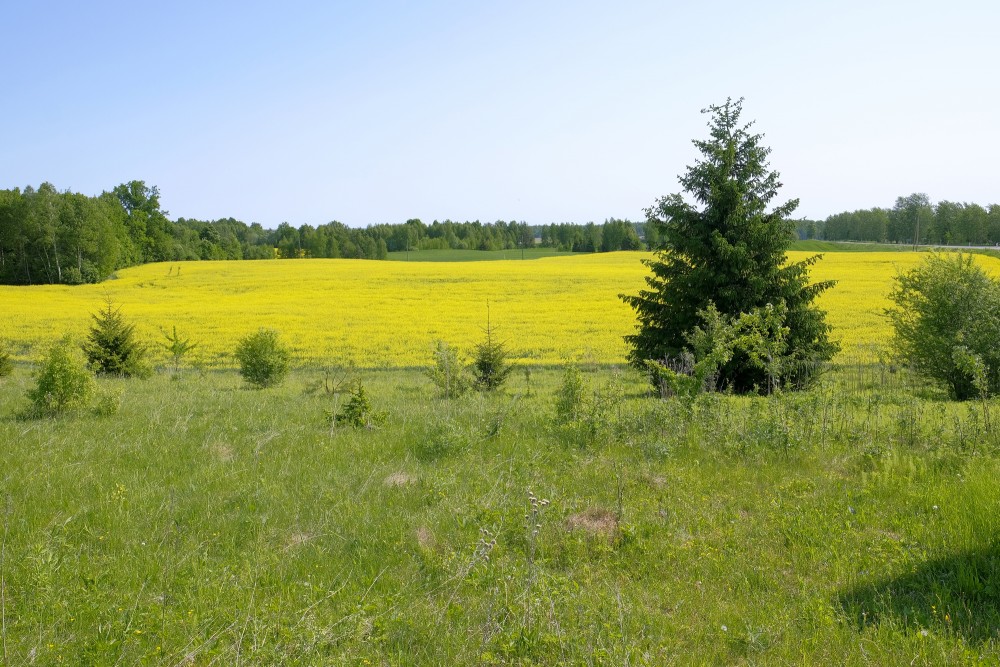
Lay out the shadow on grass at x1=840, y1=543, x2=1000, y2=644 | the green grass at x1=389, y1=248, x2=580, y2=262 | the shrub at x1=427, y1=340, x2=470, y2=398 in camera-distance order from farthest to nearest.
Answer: the green grass at x1=389, y1=248, x2=580, y2=262
the shrub at x1=427, y1=340, x2=470, y2=398
the shadow on grass at x1=840, y1=543, x2=1000, y2=644

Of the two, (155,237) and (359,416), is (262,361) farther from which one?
(155,237)

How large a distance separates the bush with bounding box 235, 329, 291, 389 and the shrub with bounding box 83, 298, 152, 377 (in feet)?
8.33

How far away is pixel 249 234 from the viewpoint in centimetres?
13100

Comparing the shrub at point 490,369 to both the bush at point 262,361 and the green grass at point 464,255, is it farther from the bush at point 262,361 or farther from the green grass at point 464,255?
the green grass at point 464,255

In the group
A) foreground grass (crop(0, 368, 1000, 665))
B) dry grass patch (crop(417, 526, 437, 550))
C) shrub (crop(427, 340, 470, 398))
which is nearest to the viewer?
foreground grass (crop(0, 368, 1000, 665))

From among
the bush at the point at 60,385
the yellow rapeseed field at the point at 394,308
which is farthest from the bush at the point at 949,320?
the bush at the point at 60,385

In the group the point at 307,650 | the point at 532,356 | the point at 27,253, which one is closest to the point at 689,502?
the point at 307,650

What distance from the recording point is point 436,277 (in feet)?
169

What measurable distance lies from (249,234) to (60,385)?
5233 inches

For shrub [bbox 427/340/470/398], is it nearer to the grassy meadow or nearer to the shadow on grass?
the grassy meadow

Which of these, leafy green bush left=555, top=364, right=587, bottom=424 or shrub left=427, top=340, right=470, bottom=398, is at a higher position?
leafy green bush left=555, top=364, right=587, bottom=424

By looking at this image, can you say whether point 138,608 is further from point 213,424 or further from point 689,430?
point 689,430

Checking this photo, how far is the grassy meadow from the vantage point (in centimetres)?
329

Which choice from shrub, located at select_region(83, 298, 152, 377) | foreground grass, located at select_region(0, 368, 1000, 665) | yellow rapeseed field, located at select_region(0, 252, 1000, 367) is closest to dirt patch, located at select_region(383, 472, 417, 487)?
foreground grass, located at select_region(0, 368, 1000, 665)
